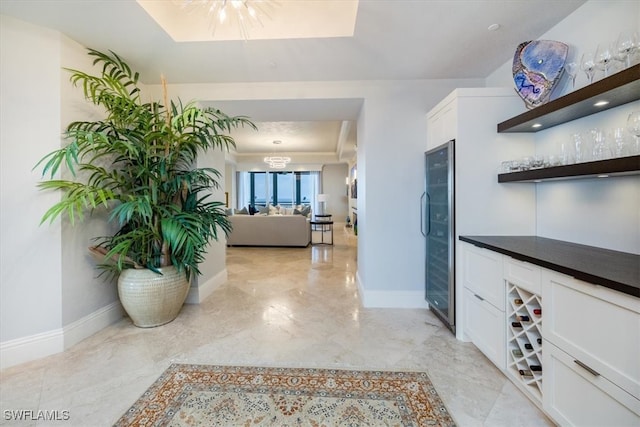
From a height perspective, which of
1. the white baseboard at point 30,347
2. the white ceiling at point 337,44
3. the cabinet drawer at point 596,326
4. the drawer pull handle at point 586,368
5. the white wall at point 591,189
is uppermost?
the white ceiling at point 337,44

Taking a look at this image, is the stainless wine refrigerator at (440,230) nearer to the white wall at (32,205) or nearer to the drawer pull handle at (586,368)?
the drawer pull handle at (586,368)

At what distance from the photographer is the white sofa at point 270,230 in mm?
6352

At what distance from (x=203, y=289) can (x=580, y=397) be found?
3309 mm

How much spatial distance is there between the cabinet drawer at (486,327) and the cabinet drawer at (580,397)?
38 centimetres

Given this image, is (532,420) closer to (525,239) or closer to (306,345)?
(525,239)

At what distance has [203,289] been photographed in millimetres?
3207

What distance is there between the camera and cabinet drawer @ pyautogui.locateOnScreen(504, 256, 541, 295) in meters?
1.46

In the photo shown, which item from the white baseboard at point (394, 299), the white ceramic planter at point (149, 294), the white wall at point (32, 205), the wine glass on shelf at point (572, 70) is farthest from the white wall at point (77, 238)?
the wine glass on shelf at point (572, 70)

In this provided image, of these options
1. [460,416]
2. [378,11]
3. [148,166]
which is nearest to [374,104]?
[378,11]

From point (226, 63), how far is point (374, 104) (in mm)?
1620

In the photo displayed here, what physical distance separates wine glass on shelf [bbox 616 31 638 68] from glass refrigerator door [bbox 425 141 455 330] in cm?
101

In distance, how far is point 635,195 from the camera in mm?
1486

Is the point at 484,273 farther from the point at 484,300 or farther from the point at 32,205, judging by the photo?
the point at 32,205

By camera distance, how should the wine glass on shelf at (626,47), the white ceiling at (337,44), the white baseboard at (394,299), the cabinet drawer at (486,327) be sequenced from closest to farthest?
the wine glass on shelf at (626,47) < the cabinet drawer at (486,327) < the white ceiling at (337,44) < the white baseboard at (394,299)
